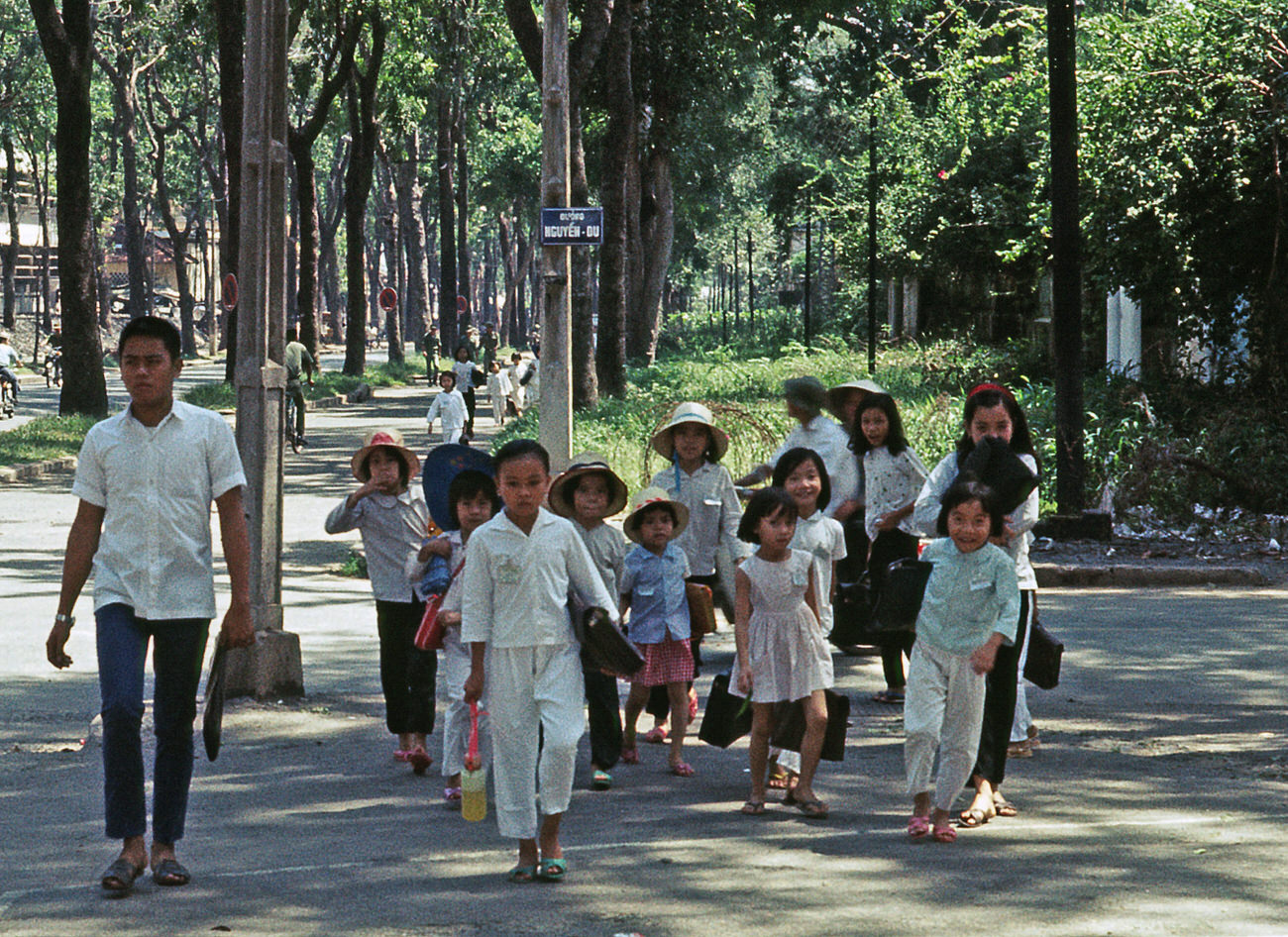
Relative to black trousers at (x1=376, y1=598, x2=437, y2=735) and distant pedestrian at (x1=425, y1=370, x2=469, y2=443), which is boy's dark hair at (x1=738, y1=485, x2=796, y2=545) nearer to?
black trousers at (x1=376, y1=598, x2=437, y2=735)

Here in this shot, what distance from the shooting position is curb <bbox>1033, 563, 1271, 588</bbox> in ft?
44.0

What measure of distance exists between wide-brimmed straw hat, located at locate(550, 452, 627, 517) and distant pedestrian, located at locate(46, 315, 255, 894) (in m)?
1.67

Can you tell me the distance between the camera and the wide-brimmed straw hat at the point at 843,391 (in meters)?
8.73

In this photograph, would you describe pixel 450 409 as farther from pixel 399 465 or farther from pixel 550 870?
Result: pixel 550 870

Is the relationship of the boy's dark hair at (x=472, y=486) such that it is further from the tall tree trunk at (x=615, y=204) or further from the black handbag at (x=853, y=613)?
the tall tree trunk at (x=615, y=204)

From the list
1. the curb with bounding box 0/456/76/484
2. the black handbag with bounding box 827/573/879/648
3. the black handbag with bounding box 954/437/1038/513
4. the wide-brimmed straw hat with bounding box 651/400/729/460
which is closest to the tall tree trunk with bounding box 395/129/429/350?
the curb with bounding box 0/456/76/484

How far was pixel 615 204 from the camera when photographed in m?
25.1

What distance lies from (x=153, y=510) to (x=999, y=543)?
3.27 m

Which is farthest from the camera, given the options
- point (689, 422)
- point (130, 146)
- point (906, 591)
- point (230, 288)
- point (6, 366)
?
point (130, 146)

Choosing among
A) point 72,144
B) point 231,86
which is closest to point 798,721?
point 72,144

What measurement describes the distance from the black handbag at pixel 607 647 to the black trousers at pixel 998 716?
1.58 meters

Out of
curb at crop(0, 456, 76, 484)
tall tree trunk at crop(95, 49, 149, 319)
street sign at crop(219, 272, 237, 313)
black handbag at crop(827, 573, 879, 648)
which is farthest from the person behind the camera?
tall tree trunk at crop(95, 49, 149, 319)

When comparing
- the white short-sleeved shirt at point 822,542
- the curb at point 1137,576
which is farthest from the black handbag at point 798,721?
the curb at point 1137,576

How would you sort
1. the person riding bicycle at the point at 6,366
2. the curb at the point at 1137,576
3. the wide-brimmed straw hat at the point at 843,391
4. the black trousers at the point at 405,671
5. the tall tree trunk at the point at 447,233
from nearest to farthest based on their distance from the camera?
1. the black trousers at the point at 405,671
2. the wide-brimmed straw hat at the point at 843,391
3. the curb at the point at 1137,576
4. the person riding bicycle at the point at 6,366
5. the tall tree trunk at the point at 447,233
